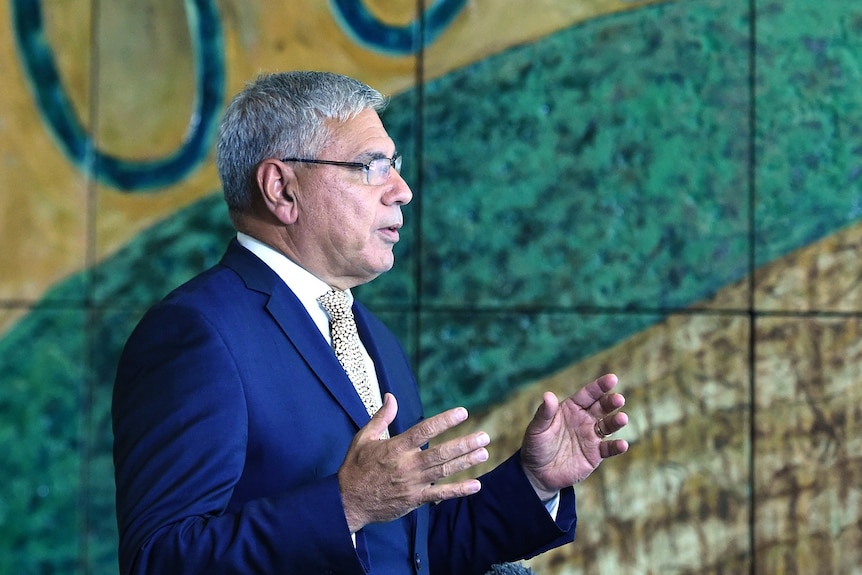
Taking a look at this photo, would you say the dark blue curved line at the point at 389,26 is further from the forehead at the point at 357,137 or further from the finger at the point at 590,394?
the finger at the point at 590,394

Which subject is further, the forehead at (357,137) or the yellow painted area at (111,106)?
the yellow painted area at (111,106)

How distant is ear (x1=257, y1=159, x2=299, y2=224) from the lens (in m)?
2.07

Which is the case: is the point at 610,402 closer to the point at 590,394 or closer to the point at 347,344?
the point at 590,394

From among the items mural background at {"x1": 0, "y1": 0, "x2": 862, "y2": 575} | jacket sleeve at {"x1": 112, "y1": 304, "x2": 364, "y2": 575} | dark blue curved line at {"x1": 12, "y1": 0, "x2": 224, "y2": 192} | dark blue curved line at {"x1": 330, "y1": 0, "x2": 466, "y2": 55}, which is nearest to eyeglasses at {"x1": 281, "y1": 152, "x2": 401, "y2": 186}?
jacket sleeve at {"x1": 112, "y1": 304, "x2": 364, "y2": 575}

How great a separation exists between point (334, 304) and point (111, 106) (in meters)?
2.05

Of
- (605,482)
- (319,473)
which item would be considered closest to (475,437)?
(319,473)

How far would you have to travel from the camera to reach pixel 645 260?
11.6 feet

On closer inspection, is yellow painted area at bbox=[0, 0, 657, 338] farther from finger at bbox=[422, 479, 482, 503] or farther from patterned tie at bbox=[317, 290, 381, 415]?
finger at bbox=[422, 479, 482, 503]

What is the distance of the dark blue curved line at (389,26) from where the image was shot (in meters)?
3.67

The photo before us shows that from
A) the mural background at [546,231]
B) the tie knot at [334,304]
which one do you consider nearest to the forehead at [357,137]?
the tie knot at [334,304]

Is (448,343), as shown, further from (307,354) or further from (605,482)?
(307,354)

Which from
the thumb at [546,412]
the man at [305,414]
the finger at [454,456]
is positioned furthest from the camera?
the thumb at [546,412]

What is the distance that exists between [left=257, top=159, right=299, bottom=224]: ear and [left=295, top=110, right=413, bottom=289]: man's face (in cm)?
1

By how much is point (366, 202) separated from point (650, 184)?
1642 mm
